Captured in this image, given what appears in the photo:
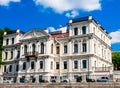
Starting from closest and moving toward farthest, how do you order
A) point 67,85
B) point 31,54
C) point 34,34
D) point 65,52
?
point 67,85, point 65,52, point 31,54, point 34,34

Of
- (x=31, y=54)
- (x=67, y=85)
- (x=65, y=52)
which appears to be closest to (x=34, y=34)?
(x=31, y=54)

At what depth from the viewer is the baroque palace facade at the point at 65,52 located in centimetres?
4381

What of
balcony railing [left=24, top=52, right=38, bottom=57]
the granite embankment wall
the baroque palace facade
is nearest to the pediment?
the baroque palace facade

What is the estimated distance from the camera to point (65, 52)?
153ft

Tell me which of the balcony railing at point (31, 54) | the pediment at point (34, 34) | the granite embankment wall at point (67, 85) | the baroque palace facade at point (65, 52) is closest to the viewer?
the granite embankment wall at point (67, 85)

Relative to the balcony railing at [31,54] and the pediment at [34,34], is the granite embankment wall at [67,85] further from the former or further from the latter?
the pediment at [34,34]

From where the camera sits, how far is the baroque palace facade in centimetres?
4381

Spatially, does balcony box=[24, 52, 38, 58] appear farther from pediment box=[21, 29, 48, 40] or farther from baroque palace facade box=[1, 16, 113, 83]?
pediment box=[21, 29, 48, 40]

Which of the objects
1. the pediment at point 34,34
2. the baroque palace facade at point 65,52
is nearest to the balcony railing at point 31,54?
the baroque palace facade at point 65,52

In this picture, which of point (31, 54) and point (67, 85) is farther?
point (31, 54)

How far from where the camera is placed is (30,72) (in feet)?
156

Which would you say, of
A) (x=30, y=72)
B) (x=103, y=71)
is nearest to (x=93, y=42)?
(x=103, y=71)

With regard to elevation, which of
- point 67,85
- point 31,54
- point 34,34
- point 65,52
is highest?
point 34,34

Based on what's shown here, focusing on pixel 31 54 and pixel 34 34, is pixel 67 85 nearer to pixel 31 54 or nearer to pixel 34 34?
pixel 31 54
